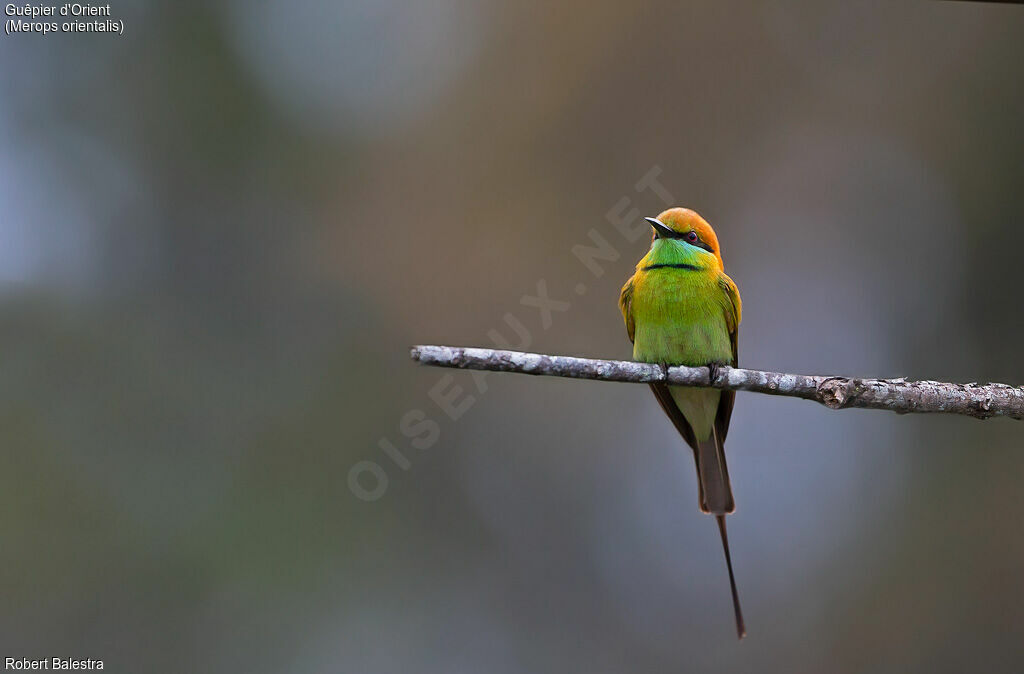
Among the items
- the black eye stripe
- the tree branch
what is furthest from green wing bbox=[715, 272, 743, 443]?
the tree branch

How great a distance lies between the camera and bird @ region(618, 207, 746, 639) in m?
2.66

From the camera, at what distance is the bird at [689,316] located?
105 inches

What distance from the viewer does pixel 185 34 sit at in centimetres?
482

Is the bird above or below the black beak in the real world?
below

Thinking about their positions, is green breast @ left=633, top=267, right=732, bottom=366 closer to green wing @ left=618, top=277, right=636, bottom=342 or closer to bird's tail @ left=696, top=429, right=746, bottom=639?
green wing @ left=618, top=277, right=636, bottom=342

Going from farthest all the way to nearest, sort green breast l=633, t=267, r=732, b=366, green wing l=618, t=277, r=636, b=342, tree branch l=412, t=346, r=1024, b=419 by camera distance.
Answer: green wing l=618, t=277, r=636, b=342 → green breast l=633, t=267, r=732, b=366 → tree branch l=412, t=346, r=1024, b=419

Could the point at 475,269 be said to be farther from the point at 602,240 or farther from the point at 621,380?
the point at 621,380

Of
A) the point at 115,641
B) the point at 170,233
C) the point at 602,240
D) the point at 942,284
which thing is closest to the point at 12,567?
the point at 115,641

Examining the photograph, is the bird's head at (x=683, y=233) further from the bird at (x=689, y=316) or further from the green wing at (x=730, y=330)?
the green wing at (x=730, y=330)

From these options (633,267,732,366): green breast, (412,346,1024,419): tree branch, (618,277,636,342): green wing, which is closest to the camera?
(412,346,1024,419): tree branch

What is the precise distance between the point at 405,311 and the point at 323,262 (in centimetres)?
51

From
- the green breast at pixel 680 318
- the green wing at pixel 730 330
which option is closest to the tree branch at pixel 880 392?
the green breast at pixel 680 318

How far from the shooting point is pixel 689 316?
2.66 m

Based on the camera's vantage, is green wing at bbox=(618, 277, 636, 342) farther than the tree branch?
Yes
